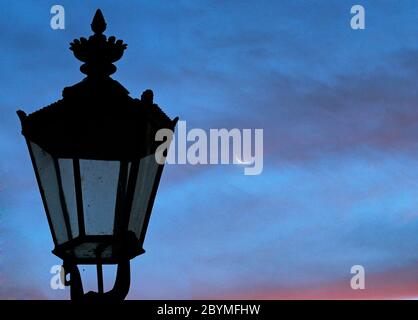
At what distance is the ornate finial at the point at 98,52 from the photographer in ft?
12.9

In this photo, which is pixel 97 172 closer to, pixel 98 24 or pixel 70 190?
pixel 70 190

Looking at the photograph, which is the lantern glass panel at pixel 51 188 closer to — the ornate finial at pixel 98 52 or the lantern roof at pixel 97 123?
the lantern roof at pixel 97 123

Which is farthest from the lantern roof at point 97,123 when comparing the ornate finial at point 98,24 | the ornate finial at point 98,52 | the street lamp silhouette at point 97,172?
the ornate finial at point 98,24

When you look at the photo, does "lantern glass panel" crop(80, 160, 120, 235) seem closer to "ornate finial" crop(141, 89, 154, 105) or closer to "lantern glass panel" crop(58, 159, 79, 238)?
"lantern glass panel" crop(58, 159, 79, 238)

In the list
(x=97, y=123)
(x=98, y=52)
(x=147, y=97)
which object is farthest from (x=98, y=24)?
(x=97, y=123)

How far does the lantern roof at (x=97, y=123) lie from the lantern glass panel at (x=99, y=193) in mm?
52

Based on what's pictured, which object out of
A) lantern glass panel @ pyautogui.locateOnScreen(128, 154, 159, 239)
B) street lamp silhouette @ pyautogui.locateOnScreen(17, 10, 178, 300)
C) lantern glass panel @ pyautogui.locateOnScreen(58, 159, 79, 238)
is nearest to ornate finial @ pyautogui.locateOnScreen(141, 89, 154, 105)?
street lamp silhouette @ pyautogui.locateOnScreen(17, 10, 178, 300)

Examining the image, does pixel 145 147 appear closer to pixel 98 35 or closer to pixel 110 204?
pixel 110 204

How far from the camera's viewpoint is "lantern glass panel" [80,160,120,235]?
137 inches
